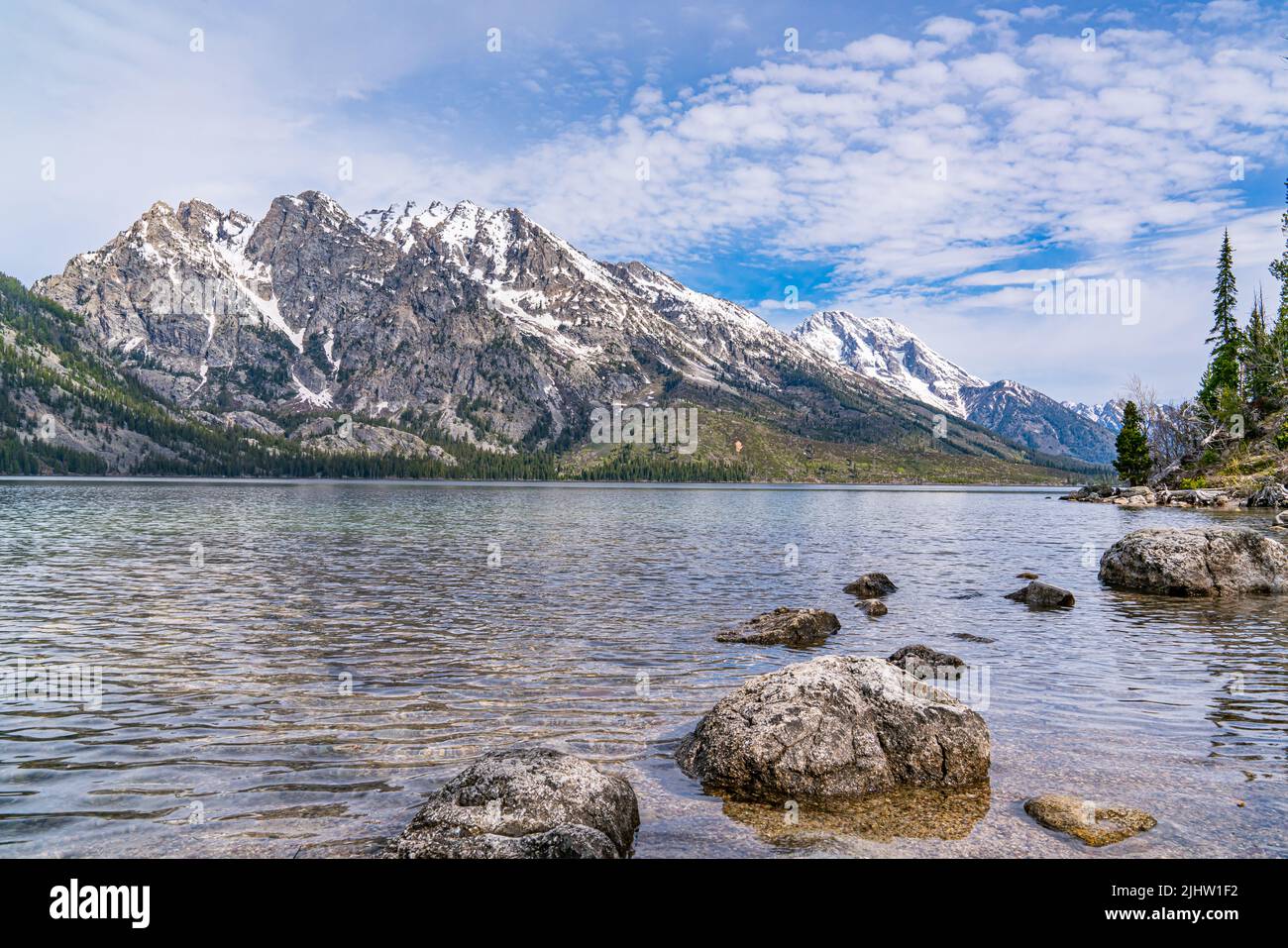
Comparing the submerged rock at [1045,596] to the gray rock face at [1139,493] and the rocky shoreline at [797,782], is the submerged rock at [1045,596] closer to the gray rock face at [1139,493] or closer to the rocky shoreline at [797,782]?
the rocky shoreline at [797,782]

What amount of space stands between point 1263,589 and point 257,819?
4442 cm

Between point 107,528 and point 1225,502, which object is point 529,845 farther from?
point 1225,502

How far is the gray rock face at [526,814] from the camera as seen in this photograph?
9602mm

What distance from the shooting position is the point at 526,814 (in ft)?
35.2

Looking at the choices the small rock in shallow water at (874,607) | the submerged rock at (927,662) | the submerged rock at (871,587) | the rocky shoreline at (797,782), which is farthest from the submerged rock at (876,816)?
the submerged rock at (871,587)

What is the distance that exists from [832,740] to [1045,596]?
25503mm

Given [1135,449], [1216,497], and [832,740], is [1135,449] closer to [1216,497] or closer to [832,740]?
[1216,497]

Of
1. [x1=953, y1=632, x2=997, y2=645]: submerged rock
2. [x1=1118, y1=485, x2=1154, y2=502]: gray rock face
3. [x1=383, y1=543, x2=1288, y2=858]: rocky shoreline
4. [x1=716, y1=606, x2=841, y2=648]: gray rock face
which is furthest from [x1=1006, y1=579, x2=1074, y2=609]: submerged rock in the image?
[x1=1118, y1=485, x2=1154, y2=502]: gray rock face

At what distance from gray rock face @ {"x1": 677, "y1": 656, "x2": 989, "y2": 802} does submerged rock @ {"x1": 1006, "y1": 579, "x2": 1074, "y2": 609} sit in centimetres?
2258

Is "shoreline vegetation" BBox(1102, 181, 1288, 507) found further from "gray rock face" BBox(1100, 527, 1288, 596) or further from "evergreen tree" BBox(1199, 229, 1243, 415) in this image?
"gray rock face" BBox(1100, 527, 1288, 596)

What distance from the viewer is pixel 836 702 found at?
1470 cm

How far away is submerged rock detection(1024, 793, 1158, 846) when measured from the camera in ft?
37.3

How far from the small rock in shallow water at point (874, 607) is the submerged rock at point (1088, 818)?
66.5ft
